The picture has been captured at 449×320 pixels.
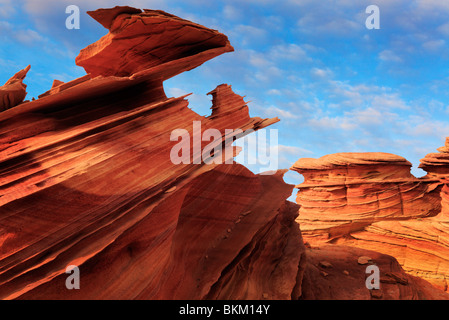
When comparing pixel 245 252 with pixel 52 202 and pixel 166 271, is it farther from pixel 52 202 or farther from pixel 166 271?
pixel 52 202

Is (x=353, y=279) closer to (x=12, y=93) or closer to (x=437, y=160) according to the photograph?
(x=12, y=93)

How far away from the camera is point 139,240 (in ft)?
16.7

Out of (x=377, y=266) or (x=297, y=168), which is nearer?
(x=377, y=266)

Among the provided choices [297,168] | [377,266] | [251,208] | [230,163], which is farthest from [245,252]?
[297,168]

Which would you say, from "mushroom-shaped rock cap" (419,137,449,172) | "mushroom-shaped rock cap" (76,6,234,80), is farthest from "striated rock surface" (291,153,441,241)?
"mushroom-shaped rock cap" (76,6,234,80)

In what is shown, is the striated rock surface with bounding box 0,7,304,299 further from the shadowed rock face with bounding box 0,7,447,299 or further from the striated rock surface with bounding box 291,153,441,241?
the striated rock surface with bounding box 291,153,441,241

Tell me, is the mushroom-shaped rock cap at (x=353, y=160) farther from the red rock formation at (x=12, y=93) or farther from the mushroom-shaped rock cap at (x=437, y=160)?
the red rock formation at (x=12, y=93)

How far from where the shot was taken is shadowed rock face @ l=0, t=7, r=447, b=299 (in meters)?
4.59

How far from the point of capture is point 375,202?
19.2 m

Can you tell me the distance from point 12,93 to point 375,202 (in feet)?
60.8

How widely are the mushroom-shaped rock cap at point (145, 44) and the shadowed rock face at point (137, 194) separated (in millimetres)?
23

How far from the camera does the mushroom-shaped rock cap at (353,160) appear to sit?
1947cm

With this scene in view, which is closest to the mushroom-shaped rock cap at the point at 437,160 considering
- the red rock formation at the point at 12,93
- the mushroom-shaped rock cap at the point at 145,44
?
the mushroom-shaped rock cap at the point at 145,44
